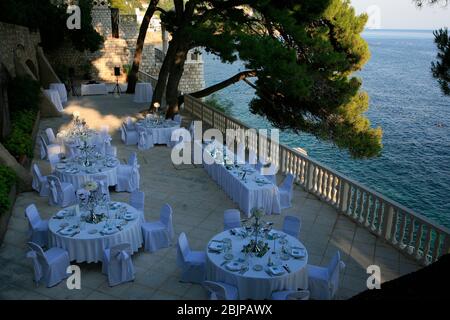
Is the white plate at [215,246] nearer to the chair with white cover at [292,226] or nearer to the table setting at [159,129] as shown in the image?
the chair with white cover at [292,226]

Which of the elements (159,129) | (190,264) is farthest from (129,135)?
(190,264)

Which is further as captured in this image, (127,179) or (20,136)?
(20,136)

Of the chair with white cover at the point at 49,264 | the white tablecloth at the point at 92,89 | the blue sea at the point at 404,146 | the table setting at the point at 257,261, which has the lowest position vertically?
the blue sea at the point at 404,146

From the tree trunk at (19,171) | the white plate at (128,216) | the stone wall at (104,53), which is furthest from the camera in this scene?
the stone wall at (104,53)

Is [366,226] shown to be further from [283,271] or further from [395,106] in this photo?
[395,106]

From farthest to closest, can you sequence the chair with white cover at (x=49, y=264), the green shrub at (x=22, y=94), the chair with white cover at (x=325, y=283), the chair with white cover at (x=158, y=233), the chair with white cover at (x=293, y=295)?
1. the green shrub at (x=22, y=94)
2. the chair with white cover at (x=158, y=233)
3. the chair with white cover at (x=49, y=264)
4. the chair with white cover at (x=325, y=283)
5. the chair with white cover at (x=293, y=295)

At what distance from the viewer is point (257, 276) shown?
275 inches

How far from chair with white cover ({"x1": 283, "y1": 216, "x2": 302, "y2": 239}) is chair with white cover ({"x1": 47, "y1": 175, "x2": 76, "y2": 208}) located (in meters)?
6.12

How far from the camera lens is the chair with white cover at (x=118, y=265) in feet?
25.7

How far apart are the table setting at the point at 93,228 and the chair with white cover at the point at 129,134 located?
7.84m

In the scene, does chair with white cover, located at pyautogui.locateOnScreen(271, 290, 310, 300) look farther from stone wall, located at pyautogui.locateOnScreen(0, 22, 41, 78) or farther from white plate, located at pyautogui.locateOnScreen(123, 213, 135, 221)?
stone wall, located at pyautogui.locateOnScreen(0, 22, 41, 78)

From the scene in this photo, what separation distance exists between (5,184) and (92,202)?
118 inches

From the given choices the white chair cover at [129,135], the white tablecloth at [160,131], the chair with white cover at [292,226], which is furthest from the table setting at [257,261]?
the white chair cover at [129,135]

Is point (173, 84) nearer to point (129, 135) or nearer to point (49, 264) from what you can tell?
point (129, 135)
